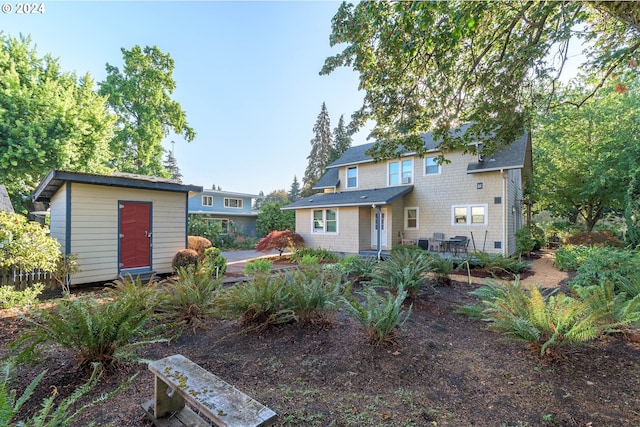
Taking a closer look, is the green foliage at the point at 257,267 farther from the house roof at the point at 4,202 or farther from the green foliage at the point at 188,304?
the house roof at the point at 4,202

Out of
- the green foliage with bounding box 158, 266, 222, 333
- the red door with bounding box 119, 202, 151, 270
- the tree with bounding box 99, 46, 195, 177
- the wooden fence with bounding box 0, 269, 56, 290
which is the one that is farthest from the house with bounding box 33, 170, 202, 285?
the tree with bounding box 99, 46, 195, 177

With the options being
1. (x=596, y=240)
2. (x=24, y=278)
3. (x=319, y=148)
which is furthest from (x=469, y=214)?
(x=319, y=148)

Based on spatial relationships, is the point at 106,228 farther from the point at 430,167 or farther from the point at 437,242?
the point at 430,167

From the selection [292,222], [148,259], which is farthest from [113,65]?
[148,259]

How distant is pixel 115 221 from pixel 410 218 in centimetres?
1185

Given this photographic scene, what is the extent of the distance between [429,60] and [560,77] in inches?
99.7

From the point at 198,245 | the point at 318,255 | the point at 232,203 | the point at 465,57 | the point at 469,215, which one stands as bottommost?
the point at 318,255

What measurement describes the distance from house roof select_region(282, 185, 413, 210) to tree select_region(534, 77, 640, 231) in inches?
276

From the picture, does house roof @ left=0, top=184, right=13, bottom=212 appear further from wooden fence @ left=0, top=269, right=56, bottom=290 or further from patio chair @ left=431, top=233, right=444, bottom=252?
patio chair @ left=431, top=233, right=444, bottom=252

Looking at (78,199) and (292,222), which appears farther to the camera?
(292,222)

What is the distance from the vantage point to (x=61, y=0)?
634 centimetres

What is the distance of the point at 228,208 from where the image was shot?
83.4ft

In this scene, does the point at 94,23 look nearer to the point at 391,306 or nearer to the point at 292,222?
the point at 391,306

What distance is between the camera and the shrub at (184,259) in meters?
7.76
